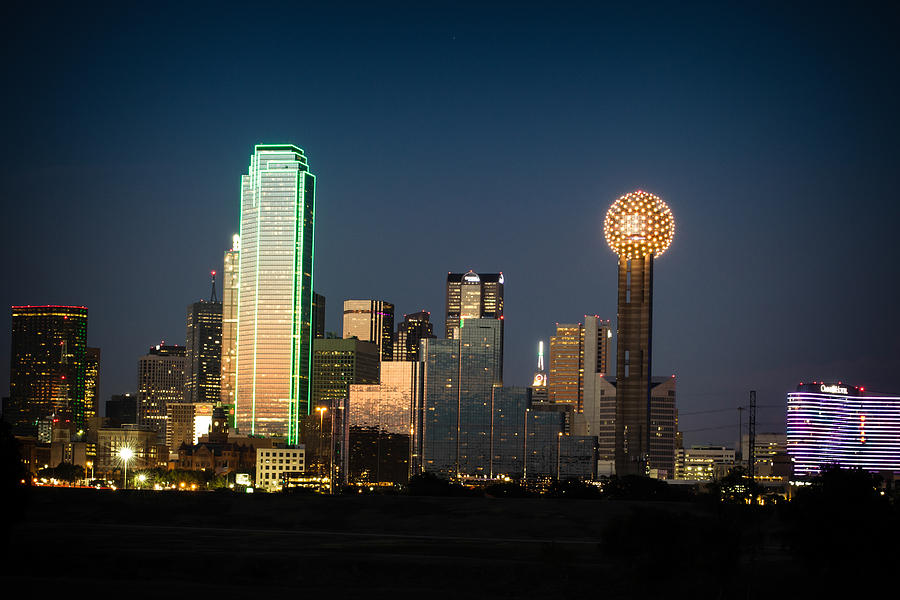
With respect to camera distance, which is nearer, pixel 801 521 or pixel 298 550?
pixel 801 521

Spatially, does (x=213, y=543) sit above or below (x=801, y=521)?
below

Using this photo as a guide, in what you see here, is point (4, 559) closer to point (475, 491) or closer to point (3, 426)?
point (3, 426)

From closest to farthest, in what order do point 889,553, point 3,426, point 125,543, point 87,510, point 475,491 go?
point 889,553 → point 3,426 → point 125,543 → point 87,510 → point 475,491

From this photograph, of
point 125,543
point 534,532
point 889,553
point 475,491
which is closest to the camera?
point 889,553

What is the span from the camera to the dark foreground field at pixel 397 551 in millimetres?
65188

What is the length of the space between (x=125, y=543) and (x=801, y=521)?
50.5 meters

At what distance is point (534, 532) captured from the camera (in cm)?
10200

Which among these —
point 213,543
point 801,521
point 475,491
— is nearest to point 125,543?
point 213,543

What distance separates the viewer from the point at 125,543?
8694 centimetres

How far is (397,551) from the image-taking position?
84.8 metres

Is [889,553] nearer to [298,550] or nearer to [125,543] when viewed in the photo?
[298,550]

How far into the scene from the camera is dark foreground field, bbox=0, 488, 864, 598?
214 feet

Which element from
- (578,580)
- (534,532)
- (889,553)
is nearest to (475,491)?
(534,532)

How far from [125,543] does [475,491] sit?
302ft
